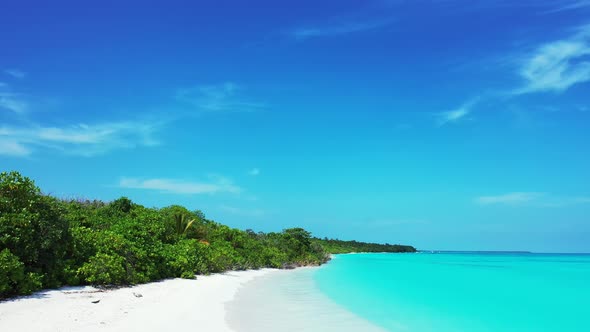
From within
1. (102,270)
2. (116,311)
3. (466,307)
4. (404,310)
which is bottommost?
(116,311)

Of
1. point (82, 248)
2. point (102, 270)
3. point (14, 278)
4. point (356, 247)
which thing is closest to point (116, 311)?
point (14, 278)

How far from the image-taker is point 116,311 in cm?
821

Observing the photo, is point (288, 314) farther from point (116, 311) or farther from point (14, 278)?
point (14, 278)

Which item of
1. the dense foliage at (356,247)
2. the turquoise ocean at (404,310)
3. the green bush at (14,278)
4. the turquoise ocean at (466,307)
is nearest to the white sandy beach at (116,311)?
the green bush at (14,278)

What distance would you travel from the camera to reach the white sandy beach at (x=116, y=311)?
7007mm

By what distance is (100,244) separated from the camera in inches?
468

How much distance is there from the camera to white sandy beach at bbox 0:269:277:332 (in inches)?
276

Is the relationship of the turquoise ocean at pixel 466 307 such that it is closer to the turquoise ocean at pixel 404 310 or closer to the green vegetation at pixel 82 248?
the turquoise ocean at pixel 404 310

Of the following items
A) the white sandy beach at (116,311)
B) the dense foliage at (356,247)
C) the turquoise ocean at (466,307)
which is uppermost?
the dense foliage at (356,247)

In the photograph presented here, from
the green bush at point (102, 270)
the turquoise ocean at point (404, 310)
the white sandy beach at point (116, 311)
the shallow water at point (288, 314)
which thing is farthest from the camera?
the green bush at point (102, 270)

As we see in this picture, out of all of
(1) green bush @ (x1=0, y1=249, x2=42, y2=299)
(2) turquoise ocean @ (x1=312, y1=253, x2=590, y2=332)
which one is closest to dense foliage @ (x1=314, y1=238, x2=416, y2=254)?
(2) turquoise ocean @ (x1=312, y1=253, x2=590, y2=332)

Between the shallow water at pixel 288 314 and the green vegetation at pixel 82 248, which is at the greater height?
the green vegetation at pixel 82 248

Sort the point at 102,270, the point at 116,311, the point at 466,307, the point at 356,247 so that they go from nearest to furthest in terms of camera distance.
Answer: the point at 116,311
the point at 102,270
the point at 466,307
the point at 356,247

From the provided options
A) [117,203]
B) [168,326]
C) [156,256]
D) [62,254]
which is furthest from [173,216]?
[168,326]
